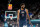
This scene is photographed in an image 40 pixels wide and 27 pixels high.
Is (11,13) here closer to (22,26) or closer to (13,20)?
(13,20)

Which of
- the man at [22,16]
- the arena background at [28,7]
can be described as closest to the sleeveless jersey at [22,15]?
the man at [22,16]

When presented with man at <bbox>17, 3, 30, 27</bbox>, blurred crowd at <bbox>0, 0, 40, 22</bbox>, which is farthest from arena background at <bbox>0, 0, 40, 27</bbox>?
man at <bbox>17, 3, 30, 27</bbox>

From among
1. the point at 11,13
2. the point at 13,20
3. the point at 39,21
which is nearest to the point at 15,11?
the point at 11,13

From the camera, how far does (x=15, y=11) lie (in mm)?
2297

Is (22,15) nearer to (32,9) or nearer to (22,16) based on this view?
(22,16)

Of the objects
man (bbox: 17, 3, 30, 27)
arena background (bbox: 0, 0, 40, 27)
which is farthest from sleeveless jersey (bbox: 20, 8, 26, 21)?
arena background (bbox: 0, 0, 40, 27)

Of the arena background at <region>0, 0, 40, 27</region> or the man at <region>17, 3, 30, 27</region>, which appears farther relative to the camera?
the arena background at <region>0, 0, 40, 27</region>

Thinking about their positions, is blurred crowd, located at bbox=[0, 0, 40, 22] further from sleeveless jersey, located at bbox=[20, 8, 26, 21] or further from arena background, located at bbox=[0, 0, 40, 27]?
sleeveless jersey, located at bbox=[20, 8, 26, 21]

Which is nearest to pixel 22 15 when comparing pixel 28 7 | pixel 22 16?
pixel 22 16

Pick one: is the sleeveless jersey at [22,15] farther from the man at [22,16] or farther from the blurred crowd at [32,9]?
the blurred crowd at [32,9]

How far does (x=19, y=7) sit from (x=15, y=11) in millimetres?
167

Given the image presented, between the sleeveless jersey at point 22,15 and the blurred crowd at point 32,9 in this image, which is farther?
the blurred crowd at point 32,9

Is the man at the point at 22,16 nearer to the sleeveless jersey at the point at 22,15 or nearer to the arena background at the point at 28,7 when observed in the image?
the sleeveless jersey at the point at 22,15

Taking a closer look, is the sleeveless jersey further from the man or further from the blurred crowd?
the blurred crowd
